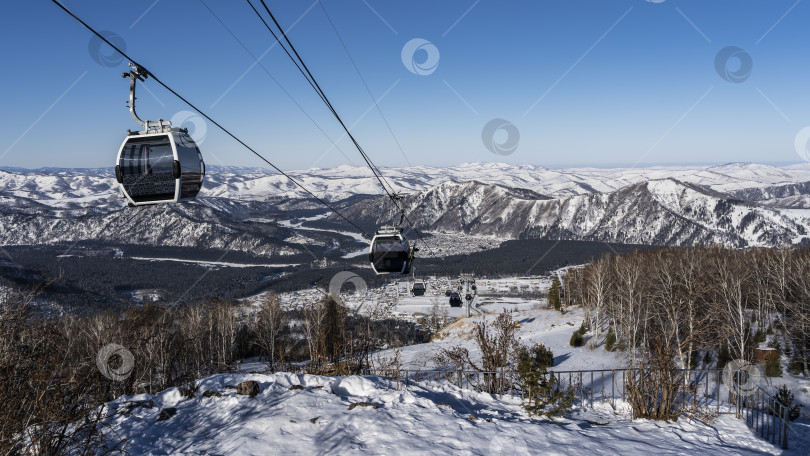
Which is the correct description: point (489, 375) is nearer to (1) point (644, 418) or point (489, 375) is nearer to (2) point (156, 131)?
(1) point (644, 418)

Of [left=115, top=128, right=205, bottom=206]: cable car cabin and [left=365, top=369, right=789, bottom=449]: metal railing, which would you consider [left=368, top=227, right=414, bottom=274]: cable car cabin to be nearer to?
[left=365, top=369, right=789, bottom=449]: metal railing

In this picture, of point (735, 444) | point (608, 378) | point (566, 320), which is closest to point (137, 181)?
point (735, 444)

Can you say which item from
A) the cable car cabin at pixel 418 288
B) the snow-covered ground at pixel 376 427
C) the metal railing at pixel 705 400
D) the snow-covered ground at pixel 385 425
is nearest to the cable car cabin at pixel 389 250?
the metal railing at pixel 705 400

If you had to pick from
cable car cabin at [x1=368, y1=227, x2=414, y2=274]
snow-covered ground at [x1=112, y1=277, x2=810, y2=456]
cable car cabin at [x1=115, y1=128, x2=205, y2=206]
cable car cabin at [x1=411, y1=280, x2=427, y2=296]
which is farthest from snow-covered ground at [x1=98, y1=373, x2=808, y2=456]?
cable car cabin at [x1=411, y1=280, x2=427, y2=296]

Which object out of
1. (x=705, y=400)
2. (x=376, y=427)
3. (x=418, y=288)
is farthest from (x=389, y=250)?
(x=418, y=288)

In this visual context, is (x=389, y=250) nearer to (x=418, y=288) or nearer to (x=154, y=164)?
(x=154, y=164)

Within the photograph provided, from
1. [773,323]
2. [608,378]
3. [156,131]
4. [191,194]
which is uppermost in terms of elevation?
[156,131]
